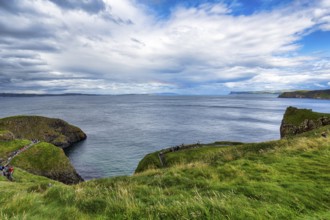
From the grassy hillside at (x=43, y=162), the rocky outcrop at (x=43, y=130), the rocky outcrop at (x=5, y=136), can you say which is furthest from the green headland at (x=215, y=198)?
the rocky outcrop at (x=43, y=130)

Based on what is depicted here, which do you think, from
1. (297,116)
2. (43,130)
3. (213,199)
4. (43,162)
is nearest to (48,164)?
(43,162)

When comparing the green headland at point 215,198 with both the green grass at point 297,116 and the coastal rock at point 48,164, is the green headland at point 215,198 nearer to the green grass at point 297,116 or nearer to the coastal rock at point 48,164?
the coastal rock at point 48,164

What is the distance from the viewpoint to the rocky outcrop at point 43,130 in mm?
96875

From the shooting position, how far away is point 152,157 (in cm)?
4866

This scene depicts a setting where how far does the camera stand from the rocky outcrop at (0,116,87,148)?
96.9m

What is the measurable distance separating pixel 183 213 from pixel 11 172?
150ft

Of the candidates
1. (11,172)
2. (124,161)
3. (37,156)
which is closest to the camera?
(11,172)

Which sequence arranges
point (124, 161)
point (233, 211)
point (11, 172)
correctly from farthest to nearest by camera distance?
point (124, 161), point (11, 172), point (233, 211)

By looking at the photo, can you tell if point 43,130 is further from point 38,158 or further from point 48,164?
point 48,164

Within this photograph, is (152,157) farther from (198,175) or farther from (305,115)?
(305,115)

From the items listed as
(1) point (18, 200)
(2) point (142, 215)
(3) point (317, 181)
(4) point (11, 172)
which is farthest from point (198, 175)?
(4) point (11, 172)

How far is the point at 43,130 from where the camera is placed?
330 feet

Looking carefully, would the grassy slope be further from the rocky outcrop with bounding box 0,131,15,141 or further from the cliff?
the rocky outcrop with bounding box 0,131,15,141

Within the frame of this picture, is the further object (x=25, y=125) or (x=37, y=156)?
(x=25, y=125)
